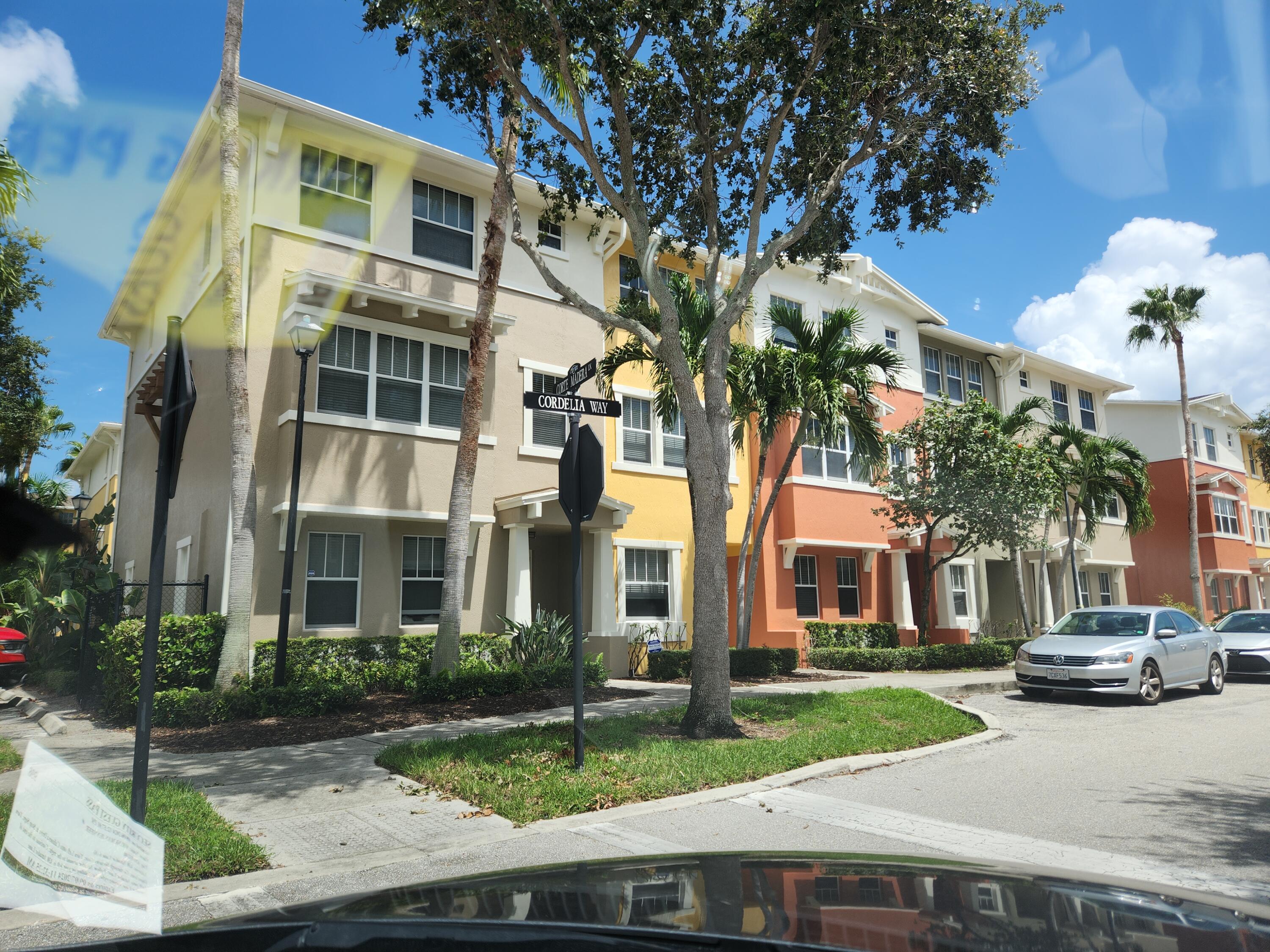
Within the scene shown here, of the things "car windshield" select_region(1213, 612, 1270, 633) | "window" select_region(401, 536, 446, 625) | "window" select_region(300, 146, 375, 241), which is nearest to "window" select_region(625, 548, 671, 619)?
"window" select_region(401, 536, 446, 625)

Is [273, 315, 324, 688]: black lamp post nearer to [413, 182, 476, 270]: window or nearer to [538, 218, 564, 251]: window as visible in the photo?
[413, 182, 476, 270]: window

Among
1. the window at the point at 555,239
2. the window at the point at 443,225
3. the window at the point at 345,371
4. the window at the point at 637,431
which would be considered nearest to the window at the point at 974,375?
the window at the point at 637,431

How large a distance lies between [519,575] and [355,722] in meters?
4.97

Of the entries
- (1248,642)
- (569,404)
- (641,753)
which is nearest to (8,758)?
(641,753)

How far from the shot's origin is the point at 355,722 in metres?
10.9

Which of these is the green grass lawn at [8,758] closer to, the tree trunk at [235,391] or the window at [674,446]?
the tree trunk at [235,391]

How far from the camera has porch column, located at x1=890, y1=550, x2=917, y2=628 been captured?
74.8 feet

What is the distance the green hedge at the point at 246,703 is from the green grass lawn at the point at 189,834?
12.5 ft

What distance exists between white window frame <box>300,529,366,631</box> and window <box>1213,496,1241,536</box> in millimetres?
35989

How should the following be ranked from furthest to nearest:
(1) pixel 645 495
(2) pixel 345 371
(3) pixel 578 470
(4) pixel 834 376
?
(1) pixel 645 495 → (4) pixel 834 376 → (2) pixel 345 371 → (3) pixel 578 470

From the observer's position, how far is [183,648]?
11.9 meters

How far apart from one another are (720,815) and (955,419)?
15455 millimetres

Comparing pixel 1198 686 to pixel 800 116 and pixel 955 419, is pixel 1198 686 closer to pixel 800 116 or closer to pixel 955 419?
pixel 955 419

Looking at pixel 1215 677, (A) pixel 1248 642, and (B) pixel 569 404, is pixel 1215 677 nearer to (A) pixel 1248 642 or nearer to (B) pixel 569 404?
(A) pixel 1248 642
